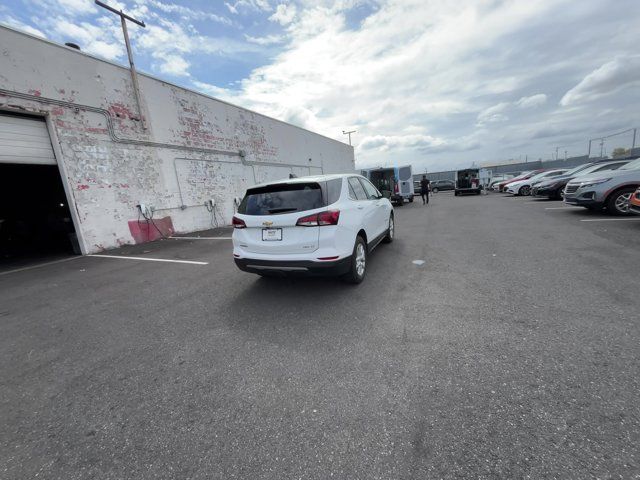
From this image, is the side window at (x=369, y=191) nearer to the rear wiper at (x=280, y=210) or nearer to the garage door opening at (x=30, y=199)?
the rear wiper at (x=280, y=210)

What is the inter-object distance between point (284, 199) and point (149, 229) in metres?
7.94

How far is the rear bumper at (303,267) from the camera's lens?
11.8 feet

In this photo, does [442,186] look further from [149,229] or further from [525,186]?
[149,229]

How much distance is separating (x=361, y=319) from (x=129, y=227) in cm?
892

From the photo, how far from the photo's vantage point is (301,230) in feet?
11.9

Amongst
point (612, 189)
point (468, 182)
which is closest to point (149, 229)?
point (612, 189)

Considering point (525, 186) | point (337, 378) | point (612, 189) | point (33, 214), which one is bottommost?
point (337, 378)

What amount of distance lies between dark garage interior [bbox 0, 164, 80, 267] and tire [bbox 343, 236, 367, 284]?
9.03m

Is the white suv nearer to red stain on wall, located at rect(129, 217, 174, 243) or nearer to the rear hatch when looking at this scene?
the rear hatch

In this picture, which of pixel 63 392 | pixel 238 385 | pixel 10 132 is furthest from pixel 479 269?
pixel 10 132

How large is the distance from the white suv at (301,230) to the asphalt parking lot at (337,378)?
0.51 meters

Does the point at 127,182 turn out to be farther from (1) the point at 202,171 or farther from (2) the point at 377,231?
(2) the point at 377,231

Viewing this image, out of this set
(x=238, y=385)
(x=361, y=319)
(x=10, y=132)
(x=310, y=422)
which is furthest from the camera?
(x=10, y=132)

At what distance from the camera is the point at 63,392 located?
2.38m
